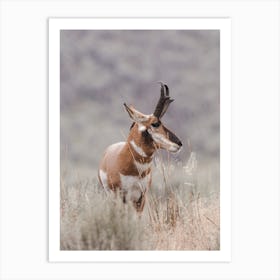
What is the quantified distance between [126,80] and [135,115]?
241mm

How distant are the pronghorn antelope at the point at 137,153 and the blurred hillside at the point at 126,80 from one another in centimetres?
6

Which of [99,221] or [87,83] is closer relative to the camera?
[99,221]

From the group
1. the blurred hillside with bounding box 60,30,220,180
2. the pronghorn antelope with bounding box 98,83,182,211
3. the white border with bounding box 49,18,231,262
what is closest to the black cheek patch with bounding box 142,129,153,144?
the pronghorn antelope with bounding box 98,83,182,211

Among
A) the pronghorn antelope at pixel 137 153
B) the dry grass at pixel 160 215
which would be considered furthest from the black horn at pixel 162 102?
the dry grass at pixel 160 215

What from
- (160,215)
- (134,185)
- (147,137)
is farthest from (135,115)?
(160,215)

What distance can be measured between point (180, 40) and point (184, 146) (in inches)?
26.8

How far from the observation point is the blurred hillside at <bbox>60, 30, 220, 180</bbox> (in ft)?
13.0
